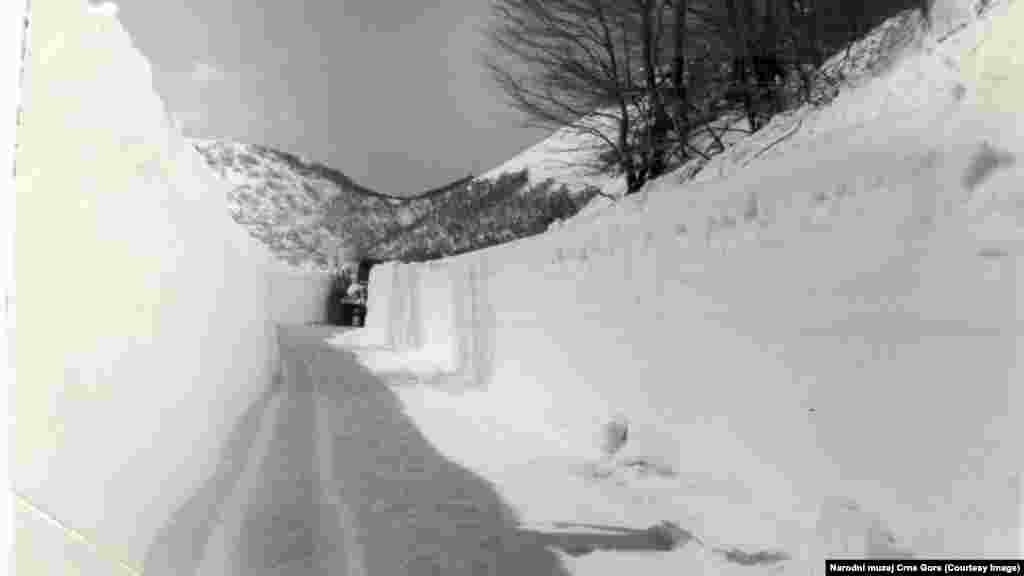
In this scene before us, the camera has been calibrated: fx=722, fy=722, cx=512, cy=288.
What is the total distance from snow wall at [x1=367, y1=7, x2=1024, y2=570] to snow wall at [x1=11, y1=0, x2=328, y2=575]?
1.44 m

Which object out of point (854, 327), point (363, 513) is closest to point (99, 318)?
point (363, 513)

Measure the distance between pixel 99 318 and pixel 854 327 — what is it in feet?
4.98

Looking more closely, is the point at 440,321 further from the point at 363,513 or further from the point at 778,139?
the point at 363,513

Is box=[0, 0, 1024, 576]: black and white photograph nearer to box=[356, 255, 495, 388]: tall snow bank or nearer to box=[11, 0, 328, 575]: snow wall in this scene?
box=[11, 0, 328, 575]: snow wall

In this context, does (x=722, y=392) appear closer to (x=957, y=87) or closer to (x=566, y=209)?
(x=957, y=87)

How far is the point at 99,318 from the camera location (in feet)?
3.89

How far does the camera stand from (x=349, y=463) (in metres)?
2.76

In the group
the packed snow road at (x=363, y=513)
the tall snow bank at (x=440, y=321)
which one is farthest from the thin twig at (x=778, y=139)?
the tall snow bank at (x=440, y=321)

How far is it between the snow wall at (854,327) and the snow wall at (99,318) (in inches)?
56.5

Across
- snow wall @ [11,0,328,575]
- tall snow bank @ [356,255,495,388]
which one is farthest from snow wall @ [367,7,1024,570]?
tall snow bank @ [356,255,495,388]

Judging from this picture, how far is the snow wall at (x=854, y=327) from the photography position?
1306mm

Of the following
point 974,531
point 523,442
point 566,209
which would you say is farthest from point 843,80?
point 566,209

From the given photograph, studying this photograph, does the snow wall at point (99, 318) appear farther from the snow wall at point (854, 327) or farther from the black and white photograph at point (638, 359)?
the snow wall at point (854, 327)

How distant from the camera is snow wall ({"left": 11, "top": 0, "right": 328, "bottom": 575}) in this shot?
85cm
